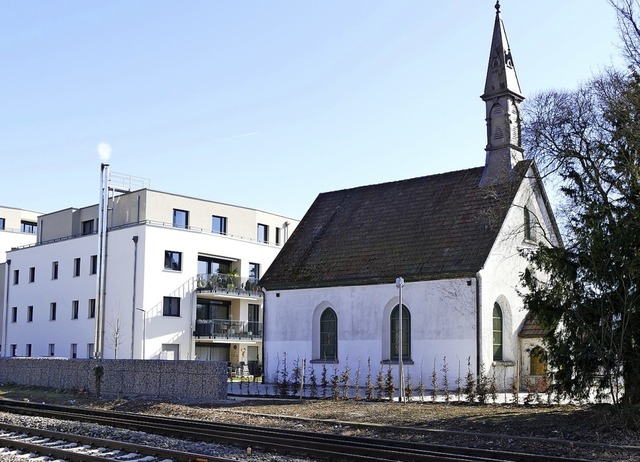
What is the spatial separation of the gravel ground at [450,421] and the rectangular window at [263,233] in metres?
34.0

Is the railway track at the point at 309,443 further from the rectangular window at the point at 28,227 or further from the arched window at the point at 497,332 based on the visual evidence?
the rectangular window at the point at 28,227

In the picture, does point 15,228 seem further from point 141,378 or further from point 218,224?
point 141,378

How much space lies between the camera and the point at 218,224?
5625 centimetres

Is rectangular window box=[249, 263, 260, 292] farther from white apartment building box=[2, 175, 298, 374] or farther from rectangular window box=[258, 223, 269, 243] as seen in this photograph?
rectangular window box=[258, 223, 269, 243]

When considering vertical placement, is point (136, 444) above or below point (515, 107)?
below

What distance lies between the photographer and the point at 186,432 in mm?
16328

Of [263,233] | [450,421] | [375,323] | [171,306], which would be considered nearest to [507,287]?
[375,323]

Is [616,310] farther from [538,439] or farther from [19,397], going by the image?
[19,397]

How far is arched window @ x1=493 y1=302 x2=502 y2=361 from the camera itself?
31.3m

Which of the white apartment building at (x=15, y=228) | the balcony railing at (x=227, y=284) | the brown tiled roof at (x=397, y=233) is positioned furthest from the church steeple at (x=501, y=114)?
the white apartment building at (x=15, y=228)

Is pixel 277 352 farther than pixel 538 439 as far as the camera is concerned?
Yes

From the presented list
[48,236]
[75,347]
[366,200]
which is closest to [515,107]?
[366,200]

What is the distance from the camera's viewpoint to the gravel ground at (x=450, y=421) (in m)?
15.3

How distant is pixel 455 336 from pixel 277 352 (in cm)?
963
